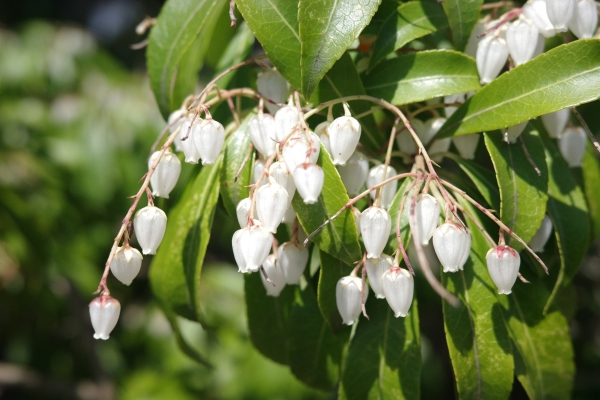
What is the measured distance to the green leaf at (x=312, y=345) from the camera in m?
1.32

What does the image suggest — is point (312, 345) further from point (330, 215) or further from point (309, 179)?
point (309, 179)

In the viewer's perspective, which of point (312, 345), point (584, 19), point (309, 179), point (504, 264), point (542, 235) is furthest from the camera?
point (312, 345)

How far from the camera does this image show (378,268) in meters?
0.99

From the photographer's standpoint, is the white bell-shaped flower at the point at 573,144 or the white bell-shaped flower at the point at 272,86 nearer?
the white bell-shaped flower at the point at 272,86

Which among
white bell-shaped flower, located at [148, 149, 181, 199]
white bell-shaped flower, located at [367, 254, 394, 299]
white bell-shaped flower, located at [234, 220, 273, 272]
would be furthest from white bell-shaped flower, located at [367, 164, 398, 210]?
white bell-shaped flower, located at [148, 149, 181, 199]

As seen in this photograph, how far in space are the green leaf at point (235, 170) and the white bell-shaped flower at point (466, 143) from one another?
410mm

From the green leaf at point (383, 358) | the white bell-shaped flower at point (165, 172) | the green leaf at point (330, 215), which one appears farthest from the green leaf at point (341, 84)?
the green leaf at point (383, 358)

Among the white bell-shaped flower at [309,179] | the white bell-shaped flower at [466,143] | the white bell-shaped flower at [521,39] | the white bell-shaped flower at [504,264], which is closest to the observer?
the white bell-shaped flower at [309,179]

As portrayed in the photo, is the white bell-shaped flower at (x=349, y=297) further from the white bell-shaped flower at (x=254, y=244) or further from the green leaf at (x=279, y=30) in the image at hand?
the green leaf at (x=279, y=30)

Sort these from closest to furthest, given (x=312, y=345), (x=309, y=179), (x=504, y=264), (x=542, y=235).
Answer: (x=309, y=179), (x=504, y=264), (x=542, y=235), (x=312, y=345)

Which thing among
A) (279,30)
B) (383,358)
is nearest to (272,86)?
(279,30)

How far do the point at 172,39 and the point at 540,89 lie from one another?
747 millimetres

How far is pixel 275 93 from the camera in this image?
1.15m

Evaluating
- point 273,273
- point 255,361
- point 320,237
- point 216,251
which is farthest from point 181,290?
point 216,251
